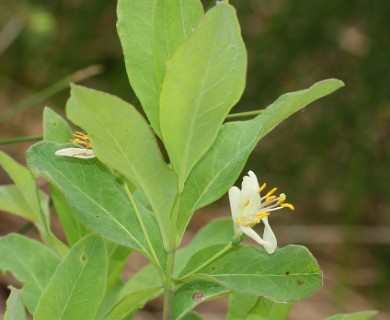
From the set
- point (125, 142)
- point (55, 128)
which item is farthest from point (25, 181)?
point (125, 142)

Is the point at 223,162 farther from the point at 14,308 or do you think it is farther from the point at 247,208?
the point at 14,308

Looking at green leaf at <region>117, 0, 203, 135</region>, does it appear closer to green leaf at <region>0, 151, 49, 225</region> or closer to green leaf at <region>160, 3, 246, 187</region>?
green leaf at <region>160, 3, 246, 187</region>

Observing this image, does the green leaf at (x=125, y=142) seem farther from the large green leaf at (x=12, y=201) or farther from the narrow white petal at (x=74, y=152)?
the large green leaf at (x=12, y=201)

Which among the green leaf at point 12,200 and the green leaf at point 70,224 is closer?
the green leaf at point 70,224

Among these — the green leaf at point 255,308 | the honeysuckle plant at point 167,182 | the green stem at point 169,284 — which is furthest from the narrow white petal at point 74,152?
the green leaf at point 255,308

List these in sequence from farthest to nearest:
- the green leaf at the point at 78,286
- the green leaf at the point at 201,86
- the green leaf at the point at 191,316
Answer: the green leaf at the point at 191,316 < the green leaf at the point at 78,286 < the green leaf at the point at 201,86

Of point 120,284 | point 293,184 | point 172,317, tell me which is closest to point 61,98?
point 293,184
